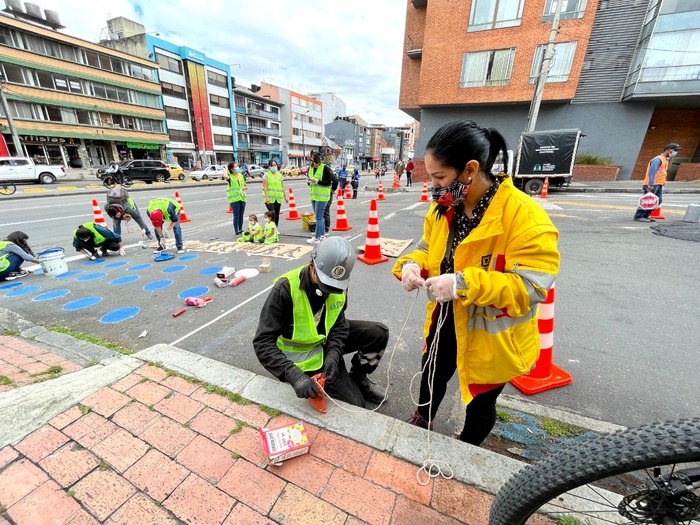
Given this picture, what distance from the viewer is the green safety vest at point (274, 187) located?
6958 millimetres

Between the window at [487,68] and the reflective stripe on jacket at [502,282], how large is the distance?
69.9ft

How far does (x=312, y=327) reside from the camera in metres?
1.96

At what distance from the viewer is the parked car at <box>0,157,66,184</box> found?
17647mm

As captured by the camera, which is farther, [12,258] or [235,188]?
[235,188]

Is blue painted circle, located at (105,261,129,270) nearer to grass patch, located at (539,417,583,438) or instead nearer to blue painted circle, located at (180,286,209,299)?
blue painted circle, located at (180,286,209,299)

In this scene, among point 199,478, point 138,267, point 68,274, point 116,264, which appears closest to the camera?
point 199,478

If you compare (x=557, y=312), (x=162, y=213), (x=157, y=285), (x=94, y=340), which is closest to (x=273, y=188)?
(x=162, y=213)

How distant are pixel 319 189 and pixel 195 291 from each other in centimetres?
318

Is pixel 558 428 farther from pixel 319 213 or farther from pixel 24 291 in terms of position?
pixel 24 291

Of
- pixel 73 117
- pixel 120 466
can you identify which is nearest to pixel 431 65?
pixel 120 466

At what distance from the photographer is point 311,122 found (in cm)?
6438

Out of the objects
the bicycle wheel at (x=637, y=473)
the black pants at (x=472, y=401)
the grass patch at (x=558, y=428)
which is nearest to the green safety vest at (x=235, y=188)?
the black pants at (x=472, y=401)

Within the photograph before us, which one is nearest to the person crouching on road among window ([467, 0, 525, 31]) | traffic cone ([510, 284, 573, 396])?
traffic cone ([510, 284, 573, 396])

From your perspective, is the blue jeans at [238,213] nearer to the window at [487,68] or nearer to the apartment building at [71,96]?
the window at [487,68]
